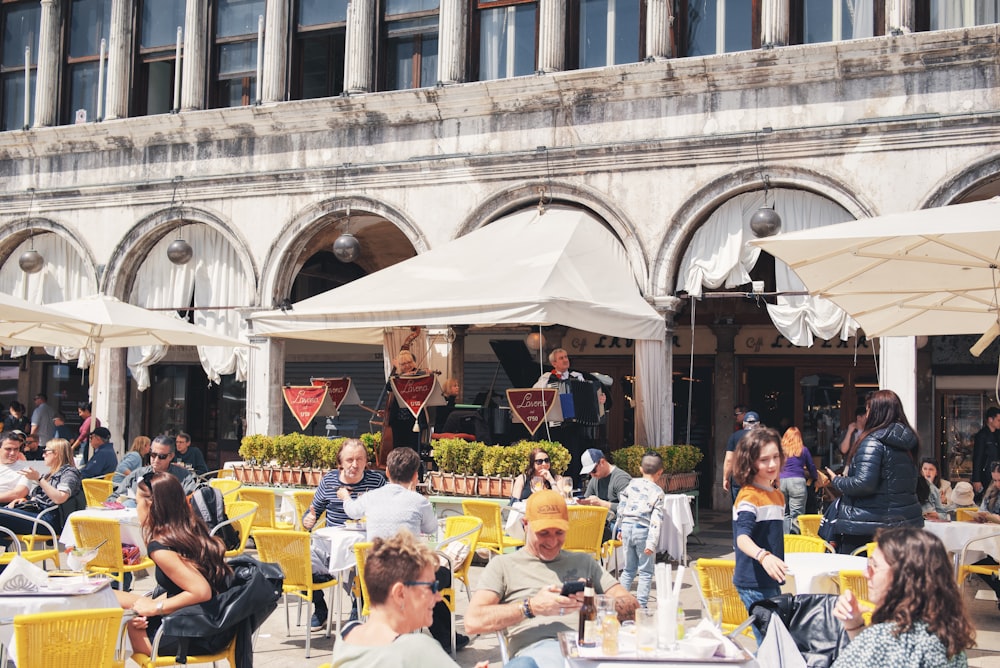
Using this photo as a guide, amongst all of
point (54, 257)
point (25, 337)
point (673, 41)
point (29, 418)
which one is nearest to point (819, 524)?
point (673, 41)

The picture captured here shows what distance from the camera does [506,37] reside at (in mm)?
14641

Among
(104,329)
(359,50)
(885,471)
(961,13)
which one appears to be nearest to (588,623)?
(885,471)

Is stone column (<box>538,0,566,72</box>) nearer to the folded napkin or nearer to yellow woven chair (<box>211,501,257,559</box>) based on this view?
yellow woven chair (<box>211,501,257,559</box>)

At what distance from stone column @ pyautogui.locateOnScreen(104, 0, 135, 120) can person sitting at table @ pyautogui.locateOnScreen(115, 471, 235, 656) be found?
506 inches

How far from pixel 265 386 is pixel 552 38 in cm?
636

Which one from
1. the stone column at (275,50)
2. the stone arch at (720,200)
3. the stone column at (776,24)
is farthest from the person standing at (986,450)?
the stone column at (275,50)

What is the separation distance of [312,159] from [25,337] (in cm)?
454

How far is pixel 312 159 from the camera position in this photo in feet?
50.0

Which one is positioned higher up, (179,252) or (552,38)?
(552,38)

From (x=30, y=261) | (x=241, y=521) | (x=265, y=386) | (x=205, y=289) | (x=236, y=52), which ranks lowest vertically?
(x=241, y=521)

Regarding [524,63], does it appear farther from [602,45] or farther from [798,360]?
[798,360]

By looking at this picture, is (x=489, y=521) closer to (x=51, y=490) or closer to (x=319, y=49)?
(x=51, y=490)

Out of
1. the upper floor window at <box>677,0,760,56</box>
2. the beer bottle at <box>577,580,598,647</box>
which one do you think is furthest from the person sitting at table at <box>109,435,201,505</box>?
the upper floor window at <box>677,0,760,56</box>

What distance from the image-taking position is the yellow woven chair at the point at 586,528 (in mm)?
8406
